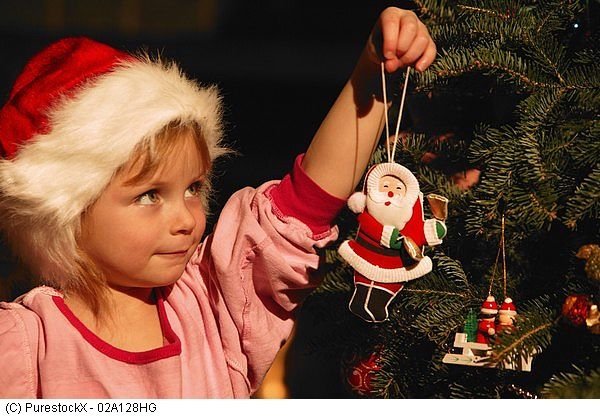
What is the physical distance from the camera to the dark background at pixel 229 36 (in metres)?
2.72

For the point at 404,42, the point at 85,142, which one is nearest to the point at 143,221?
the point at 85,142

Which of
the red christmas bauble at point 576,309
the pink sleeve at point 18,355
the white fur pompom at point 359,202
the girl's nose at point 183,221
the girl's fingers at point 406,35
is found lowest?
the pink sleeve at point 18,355


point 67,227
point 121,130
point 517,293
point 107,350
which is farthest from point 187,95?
point 517,293

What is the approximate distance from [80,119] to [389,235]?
377mm

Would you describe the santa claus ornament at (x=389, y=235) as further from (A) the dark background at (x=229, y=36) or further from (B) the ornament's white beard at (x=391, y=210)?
(A) the dark background at (x=229, y=36)

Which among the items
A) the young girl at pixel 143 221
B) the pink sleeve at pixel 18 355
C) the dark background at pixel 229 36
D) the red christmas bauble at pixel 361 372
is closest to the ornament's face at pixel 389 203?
the young girl at pixel 143 221

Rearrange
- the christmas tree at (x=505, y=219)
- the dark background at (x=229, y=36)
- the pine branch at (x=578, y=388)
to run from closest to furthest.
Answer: the pine branch at (x=578, y=388), the christmas tree at (x=505, y=219), the dark background at (x=229, y=36)

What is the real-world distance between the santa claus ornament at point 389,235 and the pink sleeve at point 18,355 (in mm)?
376

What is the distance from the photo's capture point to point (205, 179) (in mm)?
1130

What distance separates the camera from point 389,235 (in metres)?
0.94

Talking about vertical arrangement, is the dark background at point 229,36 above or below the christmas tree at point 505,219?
below

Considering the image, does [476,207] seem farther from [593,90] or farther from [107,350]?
[107,350]

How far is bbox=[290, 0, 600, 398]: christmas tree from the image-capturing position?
92 cm

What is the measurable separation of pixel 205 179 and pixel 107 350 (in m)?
0.24
